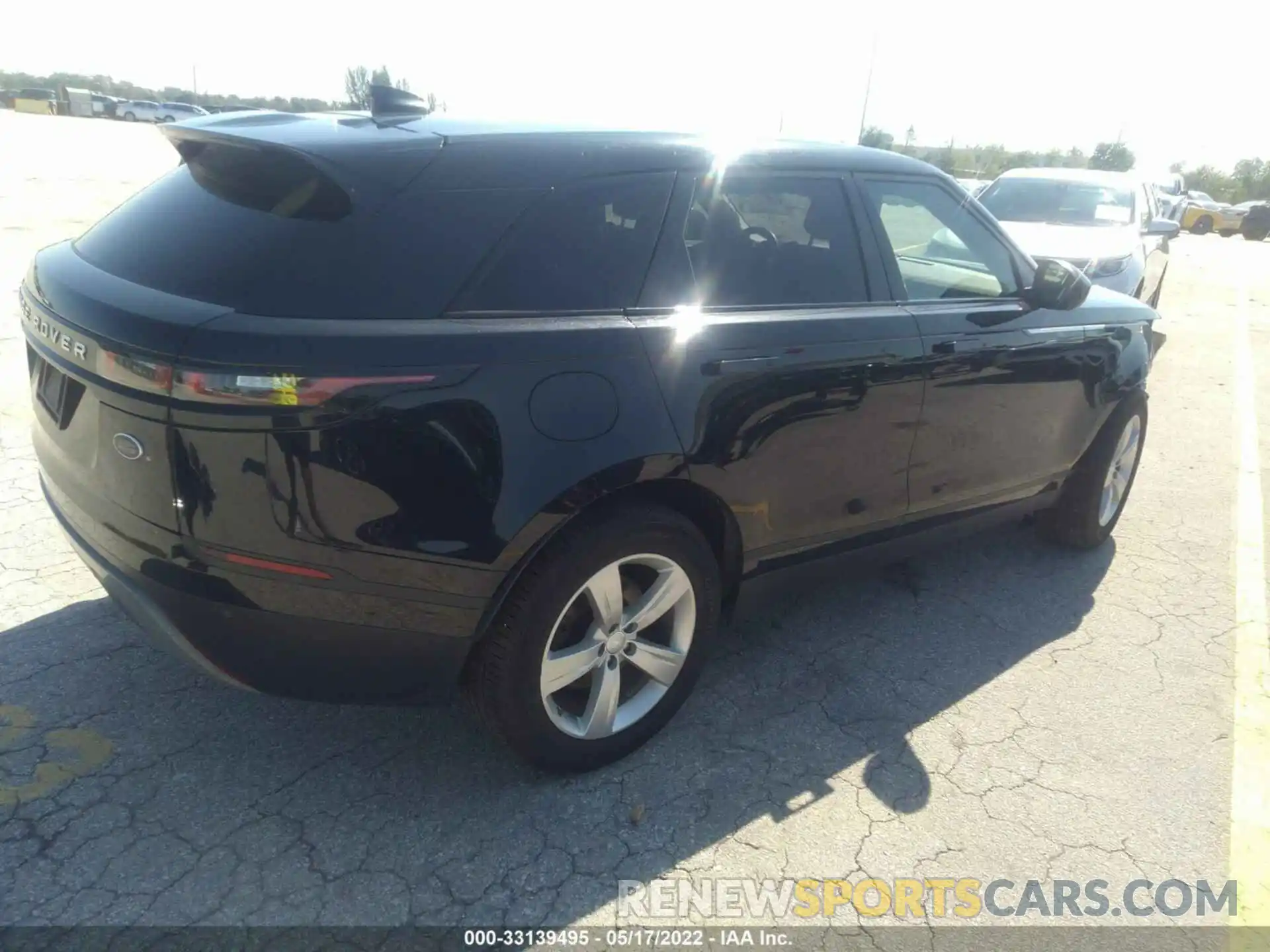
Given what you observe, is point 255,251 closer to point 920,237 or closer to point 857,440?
point 857,440

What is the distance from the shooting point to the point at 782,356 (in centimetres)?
283

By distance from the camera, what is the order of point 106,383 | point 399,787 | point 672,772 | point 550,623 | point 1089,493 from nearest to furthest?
1. point 106,383
2. point 550,623
3. point 399,787
4. point 672,772
5. point 1089,493

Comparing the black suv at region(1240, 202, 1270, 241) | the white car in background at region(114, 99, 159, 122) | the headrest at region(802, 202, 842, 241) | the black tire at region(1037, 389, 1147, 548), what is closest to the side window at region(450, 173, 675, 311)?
the headrest at region(802, 202, 842, 241)

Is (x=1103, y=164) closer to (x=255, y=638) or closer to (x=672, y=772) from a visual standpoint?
(x=672, y=772)

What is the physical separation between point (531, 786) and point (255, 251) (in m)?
1.65

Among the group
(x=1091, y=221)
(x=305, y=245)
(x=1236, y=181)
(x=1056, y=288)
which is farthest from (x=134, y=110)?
(x=1236, y=181)

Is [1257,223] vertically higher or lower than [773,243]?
lower

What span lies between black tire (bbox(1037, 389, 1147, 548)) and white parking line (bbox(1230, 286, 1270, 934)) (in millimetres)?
698

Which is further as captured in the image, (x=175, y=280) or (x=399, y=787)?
(x=399, y=787)

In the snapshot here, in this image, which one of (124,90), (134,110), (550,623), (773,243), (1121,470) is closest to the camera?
(550,623)

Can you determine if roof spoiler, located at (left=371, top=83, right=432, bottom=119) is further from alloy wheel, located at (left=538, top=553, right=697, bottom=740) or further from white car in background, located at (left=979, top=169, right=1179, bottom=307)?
white car in background, located at (left=979, top=169, right=1179, bottom=307)

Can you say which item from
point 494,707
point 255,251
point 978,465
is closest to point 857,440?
point 978,465

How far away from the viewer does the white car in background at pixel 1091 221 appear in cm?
782

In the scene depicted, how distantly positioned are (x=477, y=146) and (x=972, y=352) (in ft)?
6.53
